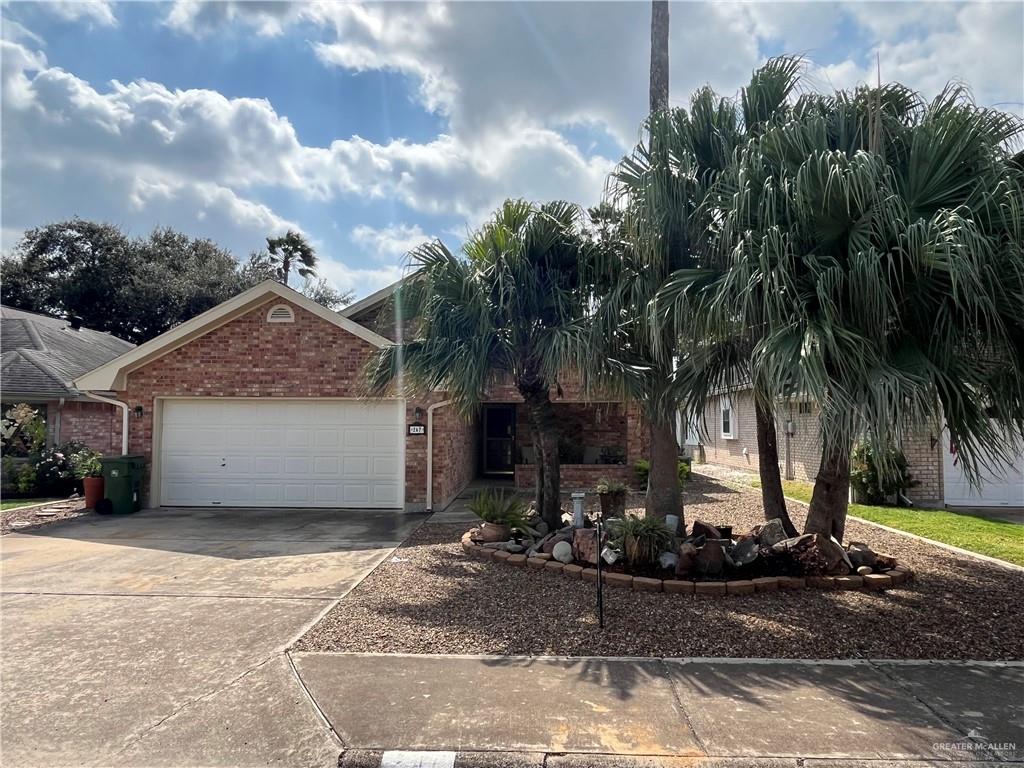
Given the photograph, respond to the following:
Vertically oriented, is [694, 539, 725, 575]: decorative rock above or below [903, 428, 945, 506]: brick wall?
below

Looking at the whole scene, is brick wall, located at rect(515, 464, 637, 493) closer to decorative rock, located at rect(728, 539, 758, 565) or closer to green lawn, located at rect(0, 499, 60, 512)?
decorative rock, located at rect(728, 539, 758, 565)

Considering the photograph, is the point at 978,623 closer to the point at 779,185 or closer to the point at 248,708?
the point at 779,185

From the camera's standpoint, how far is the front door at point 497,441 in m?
20.1

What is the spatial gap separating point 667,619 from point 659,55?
8.06 m

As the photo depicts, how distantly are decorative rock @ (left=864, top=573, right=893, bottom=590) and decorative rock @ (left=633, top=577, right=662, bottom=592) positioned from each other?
7.55 ft

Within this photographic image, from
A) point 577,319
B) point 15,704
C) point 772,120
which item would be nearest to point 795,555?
point 577,319

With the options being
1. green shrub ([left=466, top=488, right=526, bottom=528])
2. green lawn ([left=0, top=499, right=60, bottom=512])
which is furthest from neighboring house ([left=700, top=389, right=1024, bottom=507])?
green lawn ([left=0, top=499, right=60, bottom=512])

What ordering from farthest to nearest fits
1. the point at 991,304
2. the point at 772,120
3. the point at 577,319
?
1. the point at 577,319
2. the point at 772,120
3. the point at 991,304

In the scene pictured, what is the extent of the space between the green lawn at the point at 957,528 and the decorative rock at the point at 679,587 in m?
4.91

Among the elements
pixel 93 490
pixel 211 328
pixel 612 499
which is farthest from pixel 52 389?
pixel 612 499

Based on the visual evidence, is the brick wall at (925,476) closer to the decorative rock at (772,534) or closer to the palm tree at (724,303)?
the palm tree at (724,303)

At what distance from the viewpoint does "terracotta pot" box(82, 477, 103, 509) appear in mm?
12133

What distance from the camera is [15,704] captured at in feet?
13.0

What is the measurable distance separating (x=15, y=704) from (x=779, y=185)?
24.6 feet
